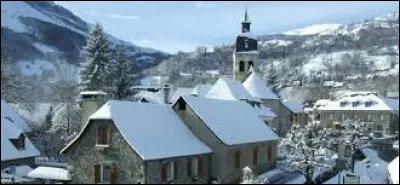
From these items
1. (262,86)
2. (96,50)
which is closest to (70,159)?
(96,50)

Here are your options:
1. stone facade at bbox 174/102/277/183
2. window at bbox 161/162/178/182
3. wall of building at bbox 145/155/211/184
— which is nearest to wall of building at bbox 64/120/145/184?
wall of building at bbox 145/155/211/184

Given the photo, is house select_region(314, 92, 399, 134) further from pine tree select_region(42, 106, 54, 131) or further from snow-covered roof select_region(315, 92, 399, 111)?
pine tree select_region(42, 106, 54, 131)

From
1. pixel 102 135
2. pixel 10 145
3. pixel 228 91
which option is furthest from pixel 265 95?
pixel 102 135

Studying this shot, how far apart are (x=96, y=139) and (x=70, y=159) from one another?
7.41 ft

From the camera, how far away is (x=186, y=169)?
35906 mm

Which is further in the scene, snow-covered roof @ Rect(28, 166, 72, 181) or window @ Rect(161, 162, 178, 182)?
snow-covered roof @ Rect(28, 166, 72, 181)

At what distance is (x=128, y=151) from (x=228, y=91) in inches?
1076

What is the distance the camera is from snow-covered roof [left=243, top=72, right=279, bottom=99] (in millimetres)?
66938

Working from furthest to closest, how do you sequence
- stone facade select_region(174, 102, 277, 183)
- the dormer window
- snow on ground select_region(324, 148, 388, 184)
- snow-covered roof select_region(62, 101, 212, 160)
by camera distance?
snow on ground select_region(324, 148, 388, 184) < the dormer window < stone facade select_region(174, 102, 277, 183) < snow-covered roof select_region(62, 101, 212, 160)

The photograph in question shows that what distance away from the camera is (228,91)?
59.3 metres

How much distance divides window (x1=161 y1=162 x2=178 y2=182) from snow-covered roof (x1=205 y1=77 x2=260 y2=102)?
81.2 ft

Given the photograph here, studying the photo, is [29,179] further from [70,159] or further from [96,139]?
[96,139]

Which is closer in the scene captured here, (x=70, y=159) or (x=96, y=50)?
(x=70, y=159)

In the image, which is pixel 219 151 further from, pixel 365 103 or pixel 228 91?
pixel 365 103
